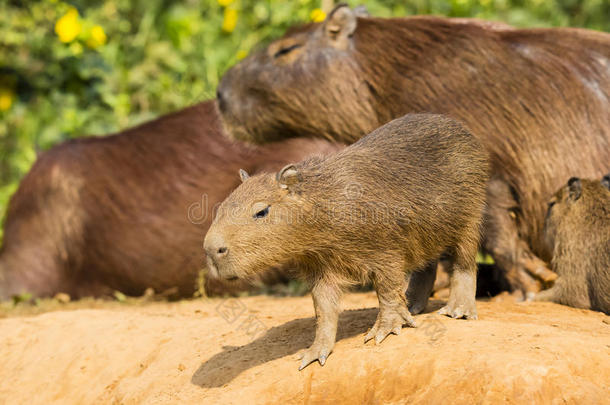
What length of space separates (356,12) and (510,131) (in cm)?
133

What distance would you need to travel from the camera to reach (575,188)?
352cm

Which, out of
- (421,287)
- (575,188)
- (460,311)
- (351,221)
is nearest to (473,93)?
(575,188)

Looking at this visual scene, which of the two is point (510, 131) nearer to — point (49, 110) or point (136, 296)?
point (136, 296)

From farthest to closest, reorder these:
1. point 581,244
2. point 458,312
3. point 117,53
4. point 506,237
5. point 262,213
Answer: point 117,53 < point 506,237 < point 581,244 < point 458,312 < point 262,213

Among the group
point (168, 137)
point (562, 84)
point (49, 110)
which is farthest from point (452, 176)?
point (49, 110)

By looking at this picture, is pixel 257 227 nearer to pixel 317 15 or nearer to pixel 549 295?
pixel 549 295

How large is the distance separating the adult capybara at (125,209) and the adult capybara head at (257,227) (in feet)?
7.38

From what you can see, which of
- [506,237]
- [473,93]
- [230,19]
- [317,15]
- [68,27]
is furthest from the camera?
[230,19]

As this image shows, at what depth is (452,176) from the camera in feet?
9.19

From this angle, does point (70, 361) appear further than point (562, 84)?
No

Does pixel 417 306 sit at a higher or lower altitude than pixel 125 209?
lower

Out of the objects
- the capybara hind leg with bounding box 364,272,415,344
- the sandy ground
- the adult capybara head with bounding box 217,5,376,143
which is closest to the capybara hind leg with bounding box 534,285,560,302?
the sandy ground

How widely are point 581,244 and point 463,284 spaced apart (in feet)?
2.74

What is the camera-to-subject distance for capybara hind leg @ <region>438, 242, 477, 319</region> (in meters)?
2.86
